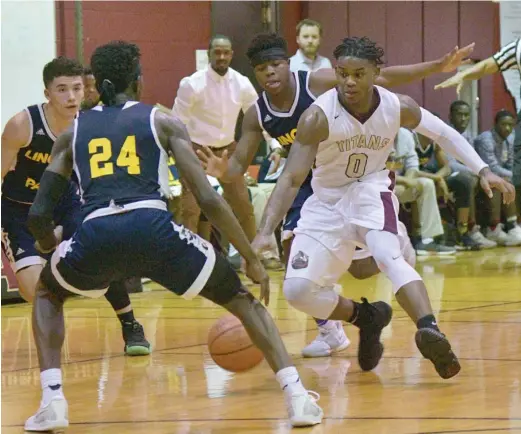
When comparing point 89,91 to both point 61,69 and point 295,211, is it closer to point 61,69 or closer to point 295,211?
point 61,69

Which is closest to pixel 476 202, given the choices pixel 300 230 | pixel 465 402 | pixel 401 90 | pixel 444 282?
pixel 401 90

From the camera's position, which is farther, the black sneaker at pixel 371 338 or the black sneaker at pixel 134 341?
the black sneaker at pixel 134 341

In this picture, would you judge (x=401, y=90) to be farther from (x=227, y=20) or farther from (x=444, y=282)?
(x=444, y=282)

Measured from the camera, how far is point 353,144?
5.85 meters

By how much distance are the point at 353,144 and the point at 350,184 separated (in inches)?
9.7

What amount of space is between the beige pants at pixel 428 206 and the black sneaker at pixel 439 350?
777 centimetres

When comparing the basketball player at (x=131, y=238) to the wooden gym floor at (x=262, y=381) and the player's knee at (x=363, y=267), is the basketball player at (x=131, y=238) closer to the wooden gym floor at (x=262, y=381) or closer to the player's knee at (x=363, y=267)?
the wooden gym floor at (x=262, y=381)

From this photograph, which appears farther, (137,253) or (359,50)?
(359,50)

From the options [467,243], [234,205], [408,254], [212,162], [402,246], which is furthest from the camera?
[467,243]

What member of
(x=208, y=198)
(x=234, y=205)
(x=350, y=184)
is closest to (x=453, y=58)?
(x=350, y=184)

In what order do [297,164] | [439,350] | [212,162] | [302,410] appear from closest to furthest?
[302,410] → [439,350] → [212,162] → [297,164]

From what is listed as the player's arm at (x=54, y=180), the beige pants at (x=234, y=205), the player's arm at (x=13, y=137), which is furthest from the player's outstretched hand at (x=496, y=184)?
the beige pants at (x=234, y=205)

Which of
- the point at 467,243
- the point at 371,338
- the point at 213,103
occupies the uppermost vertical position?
the point at 213,103

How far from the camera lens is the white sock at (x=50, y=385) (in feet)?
15.2
